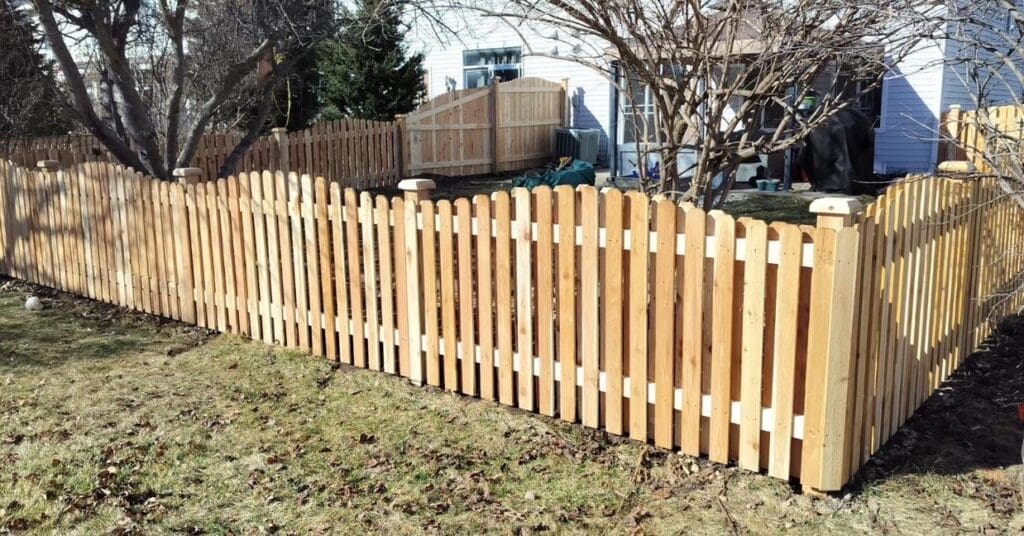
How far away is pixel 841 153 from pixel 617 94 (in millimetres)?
4789

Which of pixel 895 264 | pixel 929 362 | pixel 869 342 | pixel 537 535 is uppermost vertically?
pixel 895 264

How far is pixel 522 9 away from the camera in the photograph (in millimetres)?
4895

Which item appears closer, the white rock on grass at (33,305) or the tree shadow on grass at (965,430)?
the tree shadow on grass at (965,430)

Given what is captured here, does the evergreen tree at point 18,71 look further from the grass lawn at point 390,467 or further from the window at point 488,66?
the window at point 488,66

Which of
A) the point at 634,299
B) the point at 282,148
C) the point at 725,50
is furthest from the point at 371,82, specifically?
the point at 634,299

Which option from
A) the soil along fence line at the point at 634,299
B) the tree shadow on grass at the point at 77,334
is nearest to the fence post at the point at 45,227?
the tree shadow on grass at the point at 77,334

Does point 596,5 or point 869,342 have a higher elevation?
point 596,5

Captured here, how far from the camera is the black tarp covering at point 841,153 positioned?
14.9 m

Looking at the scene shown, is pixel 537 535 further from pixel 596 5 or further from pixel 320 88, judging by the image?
pixel 320 88

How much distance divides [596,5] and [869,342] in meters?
2.30

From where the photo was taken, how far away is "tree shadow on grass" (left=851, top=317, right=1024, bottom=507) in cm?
421

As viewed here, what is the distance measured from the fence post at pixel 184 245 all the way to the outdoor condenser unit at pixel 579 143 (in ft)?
47.4

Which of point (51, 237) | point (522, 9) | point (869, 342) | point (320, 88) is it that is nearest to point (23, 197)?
point (51, 237)

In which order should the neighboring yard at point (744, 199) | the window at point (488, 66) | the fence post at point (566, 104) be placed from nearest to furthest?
the neighboring yard at point (744, 199)
the fence post at point (566, 104)
the window at point (488, 66)
